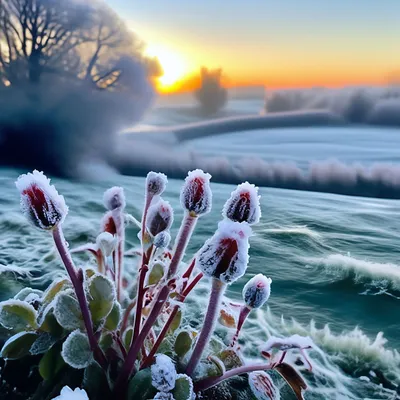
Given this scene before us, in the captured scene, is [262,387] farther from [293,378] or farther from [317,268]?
[317,268]

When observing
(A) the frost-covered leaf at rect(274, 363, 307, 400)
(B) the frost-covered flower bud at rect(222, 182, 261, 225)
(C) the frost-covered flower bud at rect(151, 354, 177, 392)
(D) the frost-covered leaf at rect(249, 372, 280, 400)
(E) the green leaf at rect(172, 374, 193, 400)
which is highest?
(B) the frost-covered flower bud at rect(222, 182, 261, 225)

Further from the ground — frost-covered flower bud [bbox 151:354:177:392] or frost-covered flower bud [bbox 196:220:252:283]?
frost-covered flower bud [bbox 196:220:252:283]

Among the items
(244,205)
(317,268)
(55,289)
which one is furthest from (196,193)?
(317,268)

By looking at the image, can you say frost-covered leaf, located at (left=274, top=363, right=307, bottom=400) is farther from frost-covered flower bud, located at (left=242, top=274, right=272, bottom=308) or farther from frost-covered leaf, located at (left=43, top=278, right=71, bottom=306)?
frost-covered leaf, located at (left=43, top=278, right=71, bottom=306)

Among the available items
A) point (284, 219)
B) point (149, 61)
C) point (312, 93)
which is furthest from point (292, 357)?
point (312, 93)

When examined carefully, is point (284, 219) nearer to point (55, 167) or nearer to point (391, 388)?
point (391, 388)

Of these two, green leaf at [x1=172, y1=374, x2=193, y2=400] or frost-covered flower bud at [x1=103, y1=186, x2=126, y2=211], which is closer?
green leaf at [x1=172, y1=374, x2=193, y2=400]

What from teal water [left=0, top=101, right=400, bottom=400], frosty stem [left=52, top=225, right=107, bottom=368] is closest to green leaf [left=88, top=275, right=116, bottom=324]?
frosty stem [left=52, top=225, right=107, bottom=368]
